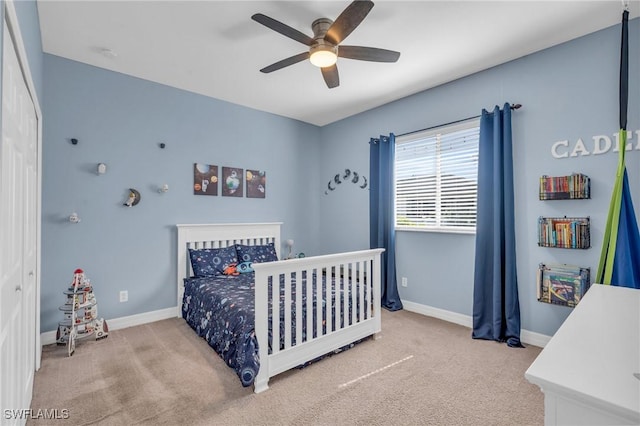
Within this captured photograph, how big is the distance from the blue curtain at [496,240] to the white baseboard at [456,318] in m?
0.13

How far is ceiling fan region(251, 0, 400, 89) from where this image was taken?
1.91m

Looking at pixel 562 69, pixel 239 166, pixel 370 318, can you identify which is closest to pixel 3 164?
pixel 370 318

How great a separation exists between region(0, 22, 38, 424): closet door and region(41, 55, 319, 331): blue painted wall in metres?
1.26

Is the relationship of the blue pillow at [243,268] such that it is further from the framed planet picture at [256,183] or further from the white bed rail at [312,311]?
the white bed rail at [312,311]

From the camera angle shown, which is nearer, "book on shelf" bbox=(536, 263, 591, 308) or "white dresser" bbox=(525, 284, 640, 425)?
"white dresser" bbox=(525, 284, 640, 425)

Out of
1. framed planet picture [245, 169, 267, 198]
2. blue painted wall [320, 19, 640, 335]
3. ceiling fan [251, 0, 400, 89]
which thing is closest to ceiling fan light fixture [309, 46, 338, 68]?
ceiling fan [251, 0, 400, 89]

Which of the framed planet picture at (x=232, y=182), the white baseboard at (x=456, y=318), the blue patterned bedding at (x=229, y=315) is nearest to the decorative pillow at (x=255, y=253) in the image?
the blue patterned bedding at (x=229, y=315)

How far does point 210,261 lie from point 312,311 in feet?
5.42

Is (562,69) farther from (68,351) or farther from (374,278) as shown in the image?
(68,351)

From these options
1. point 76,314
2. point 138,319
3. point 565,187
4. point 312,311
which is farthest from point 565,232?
point 76,314

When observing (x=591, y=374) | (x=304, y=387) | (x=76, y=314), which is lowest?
(x=304, y=387)

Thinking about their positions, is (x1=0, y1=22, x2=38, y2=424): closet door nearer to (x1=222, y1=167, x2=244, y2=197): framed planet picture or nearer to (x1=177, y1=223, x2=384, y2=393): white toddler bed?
(x1=177, y1=223, x2=384, y2=393): white toddler bed

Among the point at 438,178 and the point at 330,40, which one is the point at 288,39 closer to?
the point at 330,40

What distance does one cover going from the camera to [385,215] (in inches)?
154
